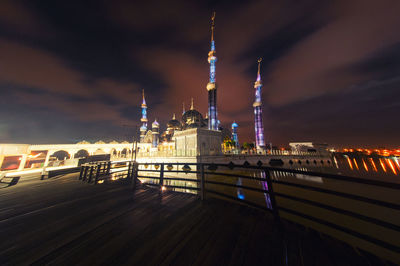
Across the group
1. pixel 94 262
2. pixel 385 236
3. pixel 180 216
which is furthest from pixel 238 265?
pixel 385 236

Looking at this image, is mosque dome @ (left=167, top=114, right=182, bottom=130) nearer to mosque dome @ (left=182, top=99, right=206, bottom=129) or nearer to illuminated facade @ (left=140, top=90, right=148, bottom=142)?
mosque dome @ (left=182, top=99, right=206, bottom=129)

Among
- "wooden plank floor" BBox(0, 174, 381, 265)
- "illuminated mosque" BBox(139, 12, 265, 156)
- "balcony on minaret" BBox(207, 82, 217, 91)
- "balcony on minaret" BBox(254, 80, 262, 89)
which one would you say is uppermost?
"balcony on minaret" BBox(254, 80, 262, 89)

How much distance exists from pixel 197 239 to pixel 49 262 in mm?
2529

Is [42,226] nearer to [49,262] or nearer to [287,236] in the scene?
[49,262]

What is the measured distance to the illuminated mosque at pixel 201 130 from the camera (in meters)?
27.1

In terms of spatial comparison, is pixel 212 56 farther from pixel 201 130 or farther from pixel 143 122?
pixel 143 122

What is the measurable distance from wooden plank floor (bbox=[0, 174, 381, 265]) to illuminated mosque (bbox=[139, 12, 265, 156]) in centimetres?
1788

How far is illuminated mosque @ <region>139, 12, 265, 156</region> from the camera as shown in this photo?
27094mm

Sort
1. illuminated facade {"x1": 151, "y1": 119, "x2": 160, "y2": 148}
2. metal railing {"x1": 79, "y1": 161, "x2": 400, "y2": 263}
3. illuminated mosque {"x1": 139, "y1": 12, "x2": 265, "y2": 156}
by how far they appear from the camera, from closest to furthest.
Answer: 1. metal railing {"x1": 79, "y1": 161, "x2": 400, "y2": 263}
2. illuminated mosque {"x1": 139, "y1": 12, "x2": 265, "y2": 156}
3. illuminated facade {"x1": 151, "y1": 119, "x2": 160, "y2": 148}

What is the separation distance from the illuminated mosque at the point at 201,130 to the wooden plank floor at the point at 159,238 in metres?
17.9

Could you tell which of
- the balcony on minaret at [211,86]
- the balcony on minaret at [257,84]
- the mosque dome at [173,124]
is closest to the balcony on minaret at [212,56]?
the balcony on minaret at [211,86]

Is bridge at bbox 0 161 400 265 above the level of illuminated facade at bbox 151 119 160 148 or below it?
below

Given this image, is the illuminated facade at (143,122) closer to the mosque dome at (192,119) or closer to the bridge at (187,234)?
the mosque dome at (192,119)

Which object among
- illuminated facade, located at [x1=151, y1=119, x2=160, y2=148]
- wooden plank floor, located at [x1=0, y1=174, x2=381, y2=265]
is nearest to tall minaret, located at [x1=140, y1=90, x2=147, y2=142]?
illuminated facade, located at [x1=151, y1=119, x2=160, y2=148]
